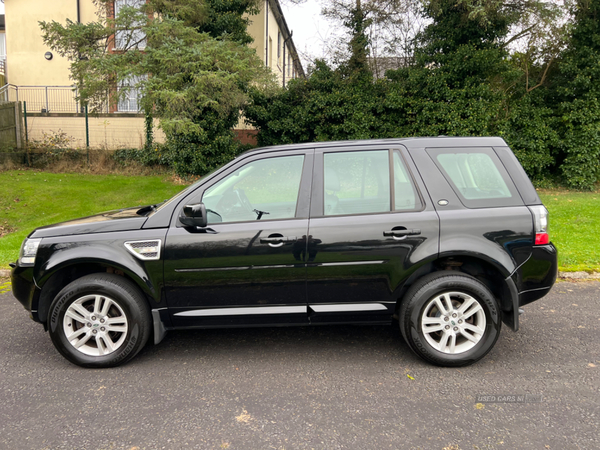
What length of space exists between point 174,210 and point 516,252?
2.85m

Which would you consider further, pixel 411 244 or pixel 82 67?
pixel 82 67

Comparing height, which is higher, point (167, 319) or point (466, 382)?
point (167, 319)

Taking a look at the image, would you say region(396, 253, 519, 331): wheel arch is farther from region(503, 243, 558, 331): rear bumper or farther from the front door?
the front door

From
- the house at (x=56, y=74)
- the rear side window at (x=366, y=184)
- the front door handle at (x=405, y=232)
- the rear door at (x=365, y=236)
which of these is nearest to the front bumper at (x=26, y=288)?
the rear door at (x=365, y=236)

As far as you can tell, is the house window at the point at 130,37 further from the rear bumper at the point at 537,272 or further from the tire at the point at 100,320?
the rear bumper at the point at 537,272

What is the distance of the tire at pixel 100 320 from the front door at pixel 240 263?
322 mm

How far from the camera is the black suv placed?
12.5ft

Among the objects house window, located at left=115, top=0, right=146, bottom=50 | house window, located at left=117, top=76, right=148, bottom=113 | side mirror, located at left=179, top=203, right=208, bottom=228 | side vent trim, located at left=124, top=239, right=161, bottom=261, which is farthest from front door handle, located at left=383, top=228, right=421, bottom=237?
house window, located at left=115, top=0, right=146, bottom=50

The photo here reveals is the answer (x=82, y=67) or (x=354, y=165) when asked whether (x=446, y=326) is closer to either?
(x=354, y=165)

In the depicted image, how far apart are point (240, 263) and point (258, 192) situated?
713 millimetres

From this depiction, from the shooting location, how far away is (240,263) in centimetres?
382

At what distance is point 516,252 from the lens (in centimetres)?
385

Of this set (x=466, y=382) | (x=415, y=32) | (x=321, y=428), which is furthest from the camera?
(x=415, y=32)

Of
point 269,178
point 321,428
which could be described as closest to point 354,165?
point 269,178
